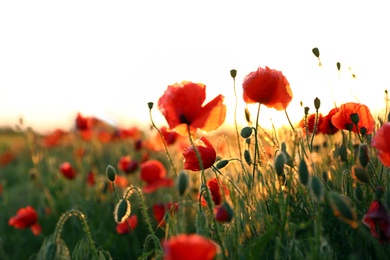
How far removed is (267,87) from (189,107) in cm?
34

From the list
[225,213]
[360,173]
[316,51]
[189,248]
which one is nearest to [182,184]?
[225,213]

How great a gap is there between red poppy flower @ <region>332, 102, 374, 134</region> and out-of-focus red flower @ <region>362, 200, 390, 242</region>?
1.78 feet

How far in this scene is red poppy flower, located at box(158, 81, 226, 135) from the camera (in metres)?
1.88

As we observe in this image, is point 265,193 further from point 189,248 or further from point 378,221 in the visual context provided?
point 189,248

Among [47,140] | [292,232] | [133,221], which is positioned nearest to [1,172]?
[47,140]

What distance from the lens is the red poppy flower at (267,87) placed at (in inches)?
81.3

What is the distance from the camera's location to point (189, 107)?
6.22 ft

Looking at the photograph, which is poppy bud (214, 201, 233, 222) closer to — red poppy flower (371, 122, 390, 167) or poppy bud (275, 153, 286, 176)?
poppy bud (275, 153, 286, 176)

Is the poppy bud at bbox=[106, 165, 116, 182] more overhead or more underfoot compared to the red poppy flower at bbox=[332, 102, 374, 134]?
more underfoot

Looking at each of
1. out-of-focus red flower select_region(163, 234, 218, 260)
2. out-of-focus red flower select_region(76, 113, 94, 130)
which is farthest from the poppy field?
out-of-focus red flower select_region(76, 113, 94, 130)

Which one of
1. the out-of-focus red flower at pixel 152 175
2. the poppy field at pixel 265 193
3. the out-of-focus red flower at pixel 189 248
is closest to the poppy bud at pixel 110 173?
the poppy field at pixel 265 193

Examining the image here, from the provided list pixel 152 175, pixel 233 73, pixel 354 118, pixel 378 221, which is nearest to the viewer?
pixel 378 221

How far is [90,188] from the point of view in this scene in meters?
4.25

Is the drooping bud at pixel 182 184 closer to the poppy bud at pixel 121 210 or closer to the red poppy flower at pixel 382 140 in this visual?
the poppy bud at pixel 121 210
